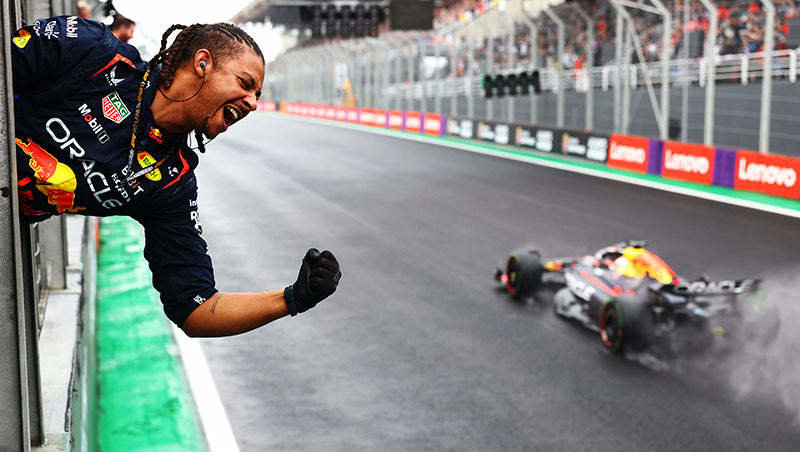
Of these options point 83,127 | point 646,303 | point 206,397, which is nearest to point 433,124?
point 646,303

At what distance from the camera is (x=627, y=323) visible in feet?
24.0

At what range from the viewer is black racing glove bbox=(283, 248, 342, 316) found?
2.89m

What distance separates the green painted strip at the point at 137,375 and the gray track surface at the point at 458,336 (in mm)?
321

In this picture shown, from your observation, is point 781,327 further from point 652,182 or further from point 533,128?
point 533,128

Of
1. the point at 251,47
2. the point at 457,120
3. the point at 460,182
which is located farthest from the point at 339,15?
the point at 251,47

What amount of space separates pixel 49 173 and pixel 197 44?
571mm

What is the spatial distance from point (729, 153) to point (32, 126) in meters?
17.2

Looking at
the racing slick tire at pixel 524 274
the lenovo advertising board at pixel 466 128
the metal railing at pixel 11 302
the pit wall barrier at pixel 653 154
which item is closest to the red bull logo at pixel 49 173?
the metal railing at pixel 11 302

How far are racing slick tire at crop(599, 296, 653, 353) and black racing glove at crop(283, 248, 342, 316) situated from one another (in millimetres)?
4722

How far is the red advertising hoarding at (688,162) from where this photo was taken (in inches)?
744

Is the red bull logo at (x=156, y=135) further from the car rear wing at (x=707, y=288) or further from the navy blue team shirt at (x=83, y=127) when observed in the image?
the car rear wing at (x=707, y=288)

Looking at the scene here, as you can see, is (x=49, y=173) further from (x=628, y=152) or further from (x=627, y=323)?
(x=628, y=152)

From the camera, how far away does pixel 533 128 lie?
2650 cm

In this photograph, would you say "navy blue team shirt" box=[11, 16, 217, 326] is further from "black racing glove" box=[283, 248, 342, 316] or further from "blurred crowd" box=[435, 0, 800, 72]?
"blurred crowd" box=[435, 0, 800, 72]
